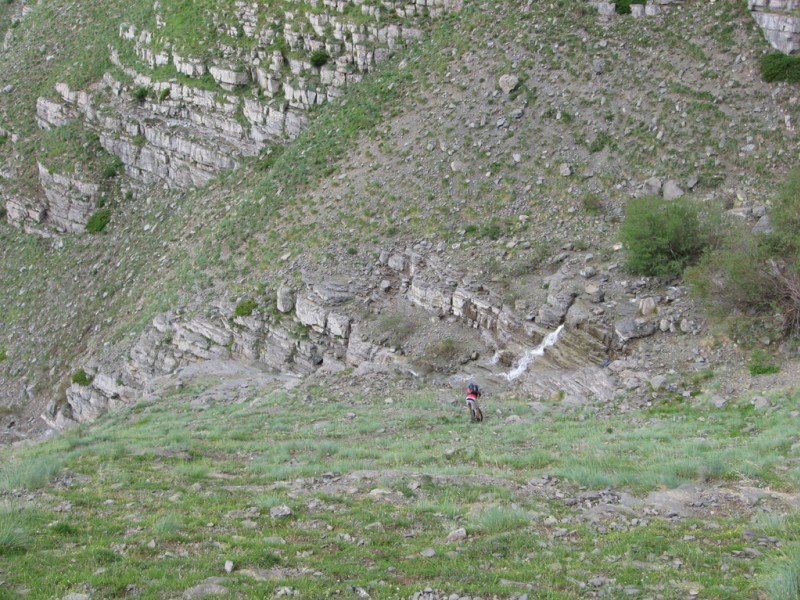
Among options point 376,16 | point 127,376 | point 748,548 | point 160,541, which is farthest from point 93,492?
point 376,16

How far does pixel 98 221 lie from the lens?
4762 centimetres

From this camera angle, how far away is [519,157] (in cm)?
3147

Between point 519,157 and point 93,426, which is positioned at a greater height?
point 519,157

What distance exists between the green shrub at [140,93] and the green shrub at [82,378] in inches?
809

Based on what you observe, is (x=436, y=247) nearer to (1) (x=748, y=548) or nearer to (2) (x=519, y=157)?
(2) (x=519, y=157)

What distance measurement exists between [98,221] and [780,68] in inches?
1482

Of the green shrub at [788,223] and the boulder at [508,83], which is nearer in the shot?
the green shrub at [788,223]

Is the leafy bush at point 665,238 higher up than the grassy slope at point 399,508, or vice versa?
the leafy bush at point 665,238

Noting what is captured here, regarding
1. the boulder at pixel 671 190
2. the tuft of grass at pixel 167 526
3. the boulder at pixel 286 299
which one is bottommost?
the tuft of grass at pixel 167 526

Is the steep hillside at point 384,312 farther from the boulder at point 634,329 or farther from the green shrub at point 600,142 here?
the green shrub at point 600,142

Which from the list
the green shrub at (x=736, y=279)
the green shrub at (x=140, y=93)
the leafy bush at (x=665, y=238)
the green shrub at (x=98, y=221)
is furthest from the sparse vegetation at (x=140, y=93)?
the green shrub at (x=736, y=279)

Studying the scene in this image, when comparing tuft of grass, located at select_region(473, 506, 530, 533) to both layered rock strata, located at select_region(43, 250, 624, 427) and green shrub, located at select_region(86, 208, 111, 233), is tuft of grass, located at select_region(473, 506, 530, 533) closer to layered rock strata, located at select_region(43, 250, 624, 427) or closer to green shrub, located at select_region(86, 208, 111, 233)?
layered rock strata, located at select_region(43, 250, 624, 427)

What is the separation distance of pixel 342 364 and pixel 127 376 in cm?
1180

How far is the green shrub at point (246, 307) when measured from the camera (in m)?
32.0
